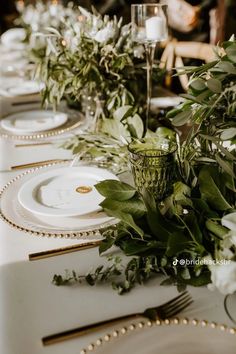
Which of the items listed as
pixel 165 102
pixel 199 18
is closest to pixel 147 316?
pixel 165 102

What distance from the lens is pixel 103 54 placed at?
3.80 feet

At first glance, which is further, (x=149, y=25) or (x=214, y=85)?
(x=149, y=25)

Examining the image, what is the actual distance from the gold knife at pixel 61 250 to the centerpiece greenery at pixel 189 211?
0.10ft

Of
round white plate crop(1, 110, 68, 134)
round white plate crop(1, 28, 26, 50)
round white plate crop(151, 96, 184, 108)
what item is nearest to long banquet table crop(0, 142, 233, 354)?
round white plate crop(1, 110, 68, 134)

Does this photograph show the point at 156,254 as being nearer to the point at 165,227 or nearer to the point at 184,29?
the point at 165,227

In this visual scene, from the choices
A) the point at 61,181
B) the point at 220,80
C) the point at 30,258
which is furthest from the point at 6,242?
the point at 220,80

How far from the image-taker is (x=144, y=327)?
518mm

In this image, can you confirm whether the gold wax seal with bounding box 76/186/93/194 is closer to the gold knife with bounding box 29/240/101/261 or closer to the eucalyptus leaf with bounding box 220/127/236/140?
the gold knife with bounding box 29/240/101/261

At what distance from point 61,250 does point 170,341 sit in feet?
0.86

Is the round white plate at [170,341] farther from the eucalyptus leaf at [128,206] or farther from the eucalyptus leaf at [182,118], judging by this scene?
the eucalyptus leaf at [182,118]

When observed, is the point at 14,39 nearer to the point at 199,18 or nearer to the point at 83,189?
the point at 199,18

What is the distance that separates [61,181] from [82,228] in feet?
0.65

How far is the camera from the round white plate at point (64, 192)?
2.56 feet

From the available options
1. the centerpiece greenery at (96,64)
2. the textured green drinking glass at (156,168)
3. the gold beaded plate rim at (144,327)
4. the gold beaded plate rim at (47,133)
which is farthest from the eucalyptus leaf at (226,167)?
the gold beaded plate rim at (47,133)
